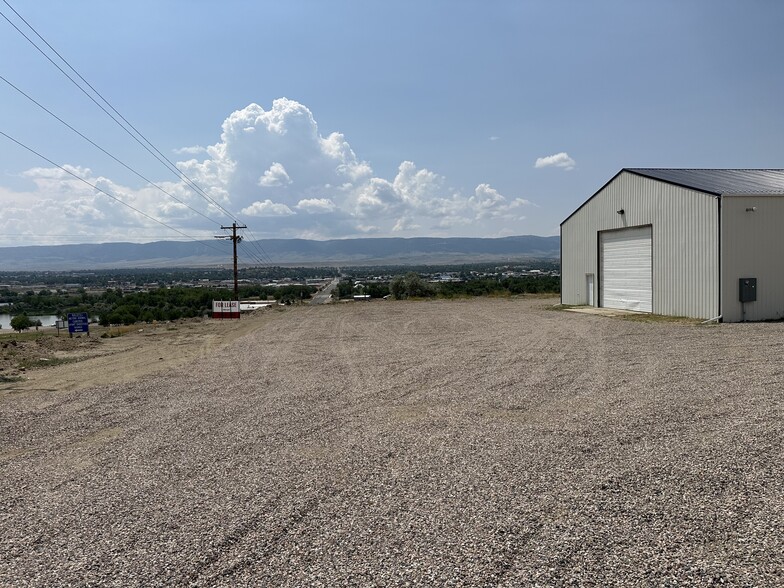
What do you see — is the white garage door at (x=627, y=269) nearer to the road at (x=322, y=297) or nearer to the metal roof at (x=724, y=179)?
the metal roof at (x=724, y=179)

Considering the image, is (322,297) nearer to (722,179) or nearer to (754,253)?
(722,179)

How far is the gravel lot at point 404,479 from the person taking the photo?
15.0ft

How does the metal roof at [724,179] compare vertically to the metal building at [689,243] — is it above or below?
above

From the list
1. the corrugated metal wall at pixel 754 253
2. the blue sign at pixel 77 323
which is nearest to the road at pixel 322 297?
the blue sign at pixel 77 323

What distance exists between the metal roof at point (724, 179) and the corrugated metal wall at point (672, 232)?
0.56m

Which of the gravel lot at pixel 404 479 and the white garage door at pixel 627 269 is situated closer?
the gravel lot at pixel 404 479

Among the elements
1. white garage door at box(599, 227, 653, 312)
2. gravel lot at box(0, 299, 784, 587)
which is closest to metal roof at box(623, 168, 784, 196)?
white garage door at box(599, 227, 653, 312)

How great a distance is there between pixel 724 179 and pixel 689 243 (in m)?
5.58

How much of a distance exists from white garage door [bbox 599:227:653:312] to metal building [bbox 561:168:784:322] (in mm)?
43

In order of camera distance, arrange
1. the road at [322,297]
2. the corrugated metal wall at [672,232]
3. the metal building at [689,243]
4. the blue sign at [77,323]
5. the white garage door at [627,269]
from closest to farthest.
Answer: the metal building at [689,243] → the corrugated metal wall at [672,232] → the blue sign at [77,323] → the white garage door at [627,269] → the road at [322,297]

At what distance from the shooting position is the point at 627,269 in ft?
93.4

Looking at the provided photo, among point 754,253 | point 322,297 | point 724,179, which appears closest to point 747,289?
point 754,253

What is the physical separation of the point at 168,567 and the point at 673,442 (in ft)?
18.7

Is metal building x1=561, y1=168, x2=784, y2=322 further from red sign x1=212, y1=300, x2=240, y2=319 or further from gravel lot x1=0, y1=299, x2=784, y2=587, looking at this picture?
red sign x1=212, y1=300, x2=240, y2=319
